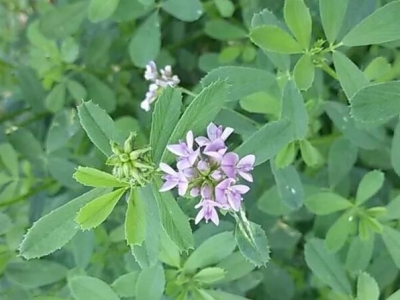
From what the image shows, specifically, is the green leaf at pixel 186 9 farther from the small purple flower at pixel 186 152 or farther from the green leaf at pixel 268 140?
the small purple flower at pixel 186 152

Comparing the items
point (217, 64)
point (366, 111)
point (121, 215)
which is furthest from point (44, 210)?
point (366, 111)

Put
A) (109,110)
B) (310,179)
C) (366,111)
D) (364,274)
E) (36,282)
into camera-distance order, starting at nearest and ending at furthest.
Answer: (366,111) → (364,274) → (36,282) → (310,179) → (109,110)

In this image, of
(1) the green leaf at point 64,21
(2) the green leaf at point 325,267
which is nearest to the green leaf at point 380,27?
(2) the green leaf at point 325,267

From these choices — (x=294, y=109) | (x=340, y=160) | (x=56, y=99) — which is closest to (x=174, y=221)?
(x=294, y=109)

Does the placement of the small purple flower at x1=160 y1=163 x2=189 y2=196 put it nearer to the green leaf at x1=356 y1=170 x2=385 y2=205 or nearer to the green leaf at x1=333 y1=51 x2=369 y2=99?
the green leaf at x1=333 y1=51 x2=369 y2=99

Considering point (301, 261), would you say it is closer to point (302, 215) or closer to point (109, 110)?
point (302, 215)

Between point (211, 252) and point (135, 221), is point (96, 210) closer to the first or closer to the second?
point (135, 221)
